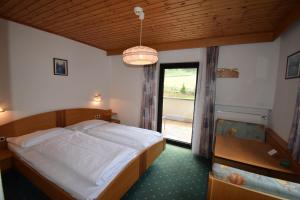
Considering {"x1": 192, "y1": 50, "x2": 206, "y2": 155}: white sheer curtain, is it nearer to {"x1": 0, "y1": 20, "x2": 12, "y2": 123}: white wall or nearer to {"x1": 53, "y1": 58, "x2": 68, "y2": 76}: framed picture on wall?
{"x1": 53, "y1": 58, "x2": 68, "y2": 76}: framed picture on wall

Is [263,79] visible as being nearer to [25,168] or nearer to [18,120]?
[25,168]

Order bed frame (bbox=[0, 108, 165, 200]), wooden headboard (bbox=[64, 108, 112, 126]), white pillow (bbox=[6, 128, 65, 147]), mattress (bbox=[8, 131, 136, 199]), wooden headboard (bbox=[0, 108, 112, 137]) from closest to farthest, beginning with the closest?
mattress (bbox=[8, 131, 136, 199]) < bed frame (bbox=[0, 108, 165, 200]) < white pillow (bbox=[6, 128, 65, 147]) < wooden headboard (bbox=[0, 108, 112, 137]) < wooden headboard (bbox=[64, 108, 112, 126])

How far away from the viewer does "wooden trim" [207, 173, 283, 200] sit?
1.10 metres

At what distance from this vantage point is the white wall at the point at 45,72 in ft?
8.22

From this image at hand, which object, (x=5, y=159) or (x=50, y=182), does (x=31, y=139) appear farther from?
(x=50, y=182)

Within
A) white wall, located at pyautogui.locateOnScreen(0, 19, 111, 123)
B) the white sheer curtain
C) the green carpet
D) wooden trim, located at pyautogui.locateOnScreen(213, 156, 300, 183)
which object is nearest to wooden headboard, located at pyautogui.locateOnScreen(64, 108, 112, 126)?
white wall, located at pyautogui.locateOnScreen(0, 19, 111, 123)

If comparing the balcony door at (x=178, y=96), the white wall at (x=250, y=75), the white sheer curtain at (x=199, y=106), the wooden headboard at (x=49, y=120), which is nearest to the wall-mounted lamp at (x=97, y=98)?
the wooden headboard at (x=49, y=120)

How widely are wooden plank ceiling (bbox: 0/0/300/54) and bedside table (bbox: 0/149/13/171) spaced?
2181 mm

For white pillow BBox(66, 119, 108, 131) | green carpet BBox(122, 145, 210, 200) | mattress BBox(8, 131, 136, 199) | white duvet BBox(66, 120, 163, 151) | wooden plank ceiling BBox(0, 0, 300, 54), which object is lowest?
green carpet BBox(122, 145, 210, 200)

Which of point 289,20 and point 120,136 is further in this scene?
point 120,136

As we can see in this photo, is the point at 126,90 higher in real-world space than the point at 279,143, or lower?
higher

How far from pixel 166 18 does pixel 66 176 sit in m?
2.49

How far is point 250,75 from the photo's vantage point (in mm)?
2803

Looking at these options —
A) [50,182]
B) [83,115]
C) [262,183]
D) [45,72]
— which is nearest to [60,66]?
[45,72]
